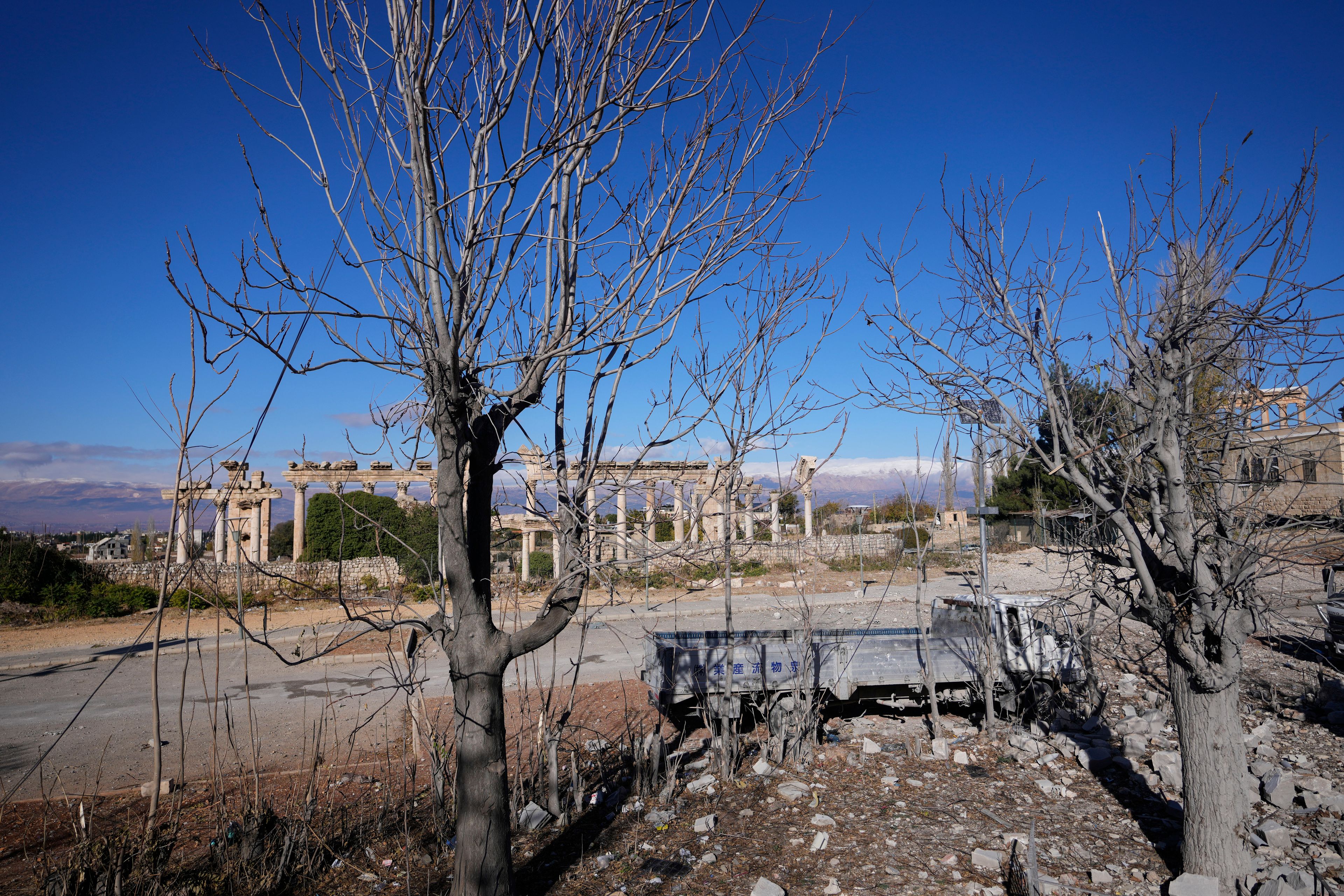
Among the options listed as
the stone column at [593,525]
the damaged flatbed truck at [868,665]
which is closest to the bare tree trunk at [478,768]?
the stone column at [593,525]

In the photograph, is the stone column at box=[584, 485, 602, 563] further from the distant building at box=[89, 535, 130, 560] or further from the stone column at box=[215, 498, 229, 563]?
the distant building at box=[89, 535, 130, 560]

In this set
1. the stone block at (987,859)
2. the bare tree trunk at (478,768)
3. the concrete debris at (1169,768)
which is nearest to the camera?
the bare tree trunk at (478,768)

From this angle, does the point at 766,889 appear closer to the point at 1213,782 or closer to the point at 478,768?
the point at 478,768

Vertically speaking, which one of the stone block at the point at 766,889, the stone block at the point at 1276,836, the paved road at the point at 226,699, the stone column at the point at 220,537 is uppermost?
the stone column at the point at 220,537

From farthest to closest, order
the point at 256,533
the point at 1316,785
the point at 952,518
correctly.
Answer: the point at 952,518 < the point at 256,533 < the point at 1316,785

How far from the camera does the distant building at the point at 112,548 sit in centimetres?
3725

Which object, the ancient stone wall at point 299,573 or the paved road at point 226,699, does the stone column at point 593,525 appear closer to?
the paved road at point 226,699

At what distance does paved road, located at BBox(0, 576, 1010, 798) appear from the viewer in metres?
8.03

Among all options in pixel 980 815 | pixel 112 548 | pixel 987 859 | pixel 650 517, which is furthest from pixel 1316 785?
pixel 112 548

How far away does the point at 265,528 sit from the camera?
109ft

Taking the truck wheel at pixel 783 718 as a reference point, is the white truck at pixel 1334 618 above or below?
above

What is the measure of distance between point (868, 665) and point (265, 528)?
107 feet

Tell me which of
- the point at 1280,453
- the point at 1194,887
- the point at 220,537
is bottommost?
the point at 1194,887

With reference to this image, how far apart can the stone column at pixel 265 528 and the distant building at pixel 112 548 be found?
8318mm
